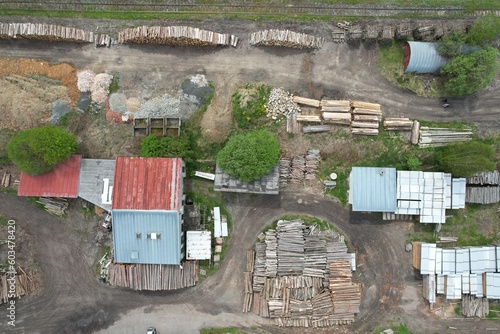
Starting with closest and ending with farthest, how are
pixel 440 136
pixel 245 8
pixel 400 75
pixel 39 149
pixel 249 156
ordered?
pixel 39 149 → pixel 249 156 → pixel 440 136 → pixel 400 75 → pixel 245 8

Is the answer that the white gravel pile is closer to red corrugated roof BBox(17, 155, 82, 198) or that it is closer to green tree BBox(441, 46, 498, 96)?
red corrugated roof BBox(17, 155, 82, 198)

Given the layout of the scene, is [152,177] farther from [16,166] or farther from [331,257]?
[331,257]

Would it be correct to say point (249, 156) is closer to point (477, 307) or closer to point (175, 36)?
point (175, 36)

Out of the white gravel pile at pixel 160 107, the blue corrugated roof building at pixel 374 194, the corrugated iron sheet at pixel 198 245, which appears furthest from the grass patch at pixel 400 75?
the corrugated iron sheet at pixel 198 245

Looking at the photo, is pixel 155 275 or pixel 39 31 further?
pixel 39 31

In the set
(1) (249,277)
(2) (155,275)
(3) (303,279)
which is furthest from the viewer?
(1) (249,277)

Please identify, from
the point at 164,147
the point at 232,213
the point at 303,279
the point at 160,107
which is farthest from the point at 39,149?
the point at 303,279

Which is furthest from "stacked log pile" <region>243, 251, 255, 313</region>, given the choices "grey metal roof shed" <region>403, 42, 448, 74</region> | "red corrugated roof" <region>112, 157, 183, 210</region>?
"grey metal roof shed" <region>403, 42, 448, 74</region>
